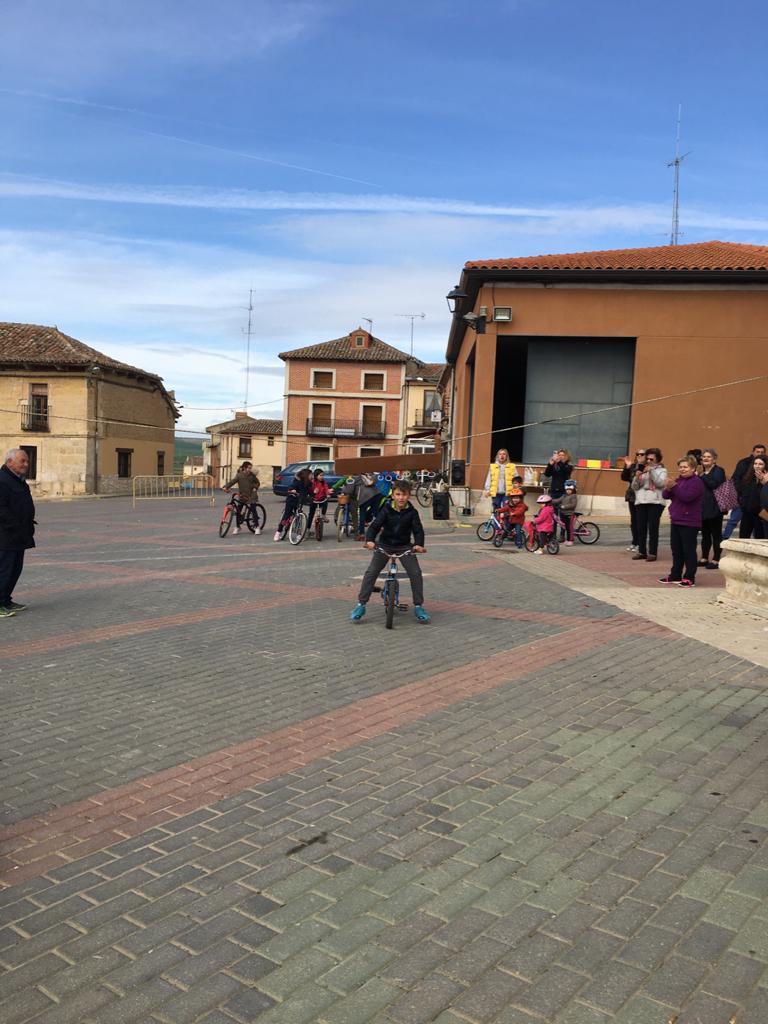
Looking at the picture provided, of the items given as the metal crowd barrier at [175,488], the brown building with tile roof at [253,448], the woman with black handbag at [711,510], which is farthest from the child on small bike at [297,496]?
the brown building with tile roof at [253,448]

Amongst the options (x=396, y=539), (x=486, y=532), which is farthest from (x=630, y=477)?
(x=396, y=539)

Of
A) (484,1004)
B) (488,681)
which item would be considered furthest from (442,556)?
(484,1004)

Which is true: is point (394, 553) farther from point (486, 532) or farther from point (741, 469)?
point (486, 532)

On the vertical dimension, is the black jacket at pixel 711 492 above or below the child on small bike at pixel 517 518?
above

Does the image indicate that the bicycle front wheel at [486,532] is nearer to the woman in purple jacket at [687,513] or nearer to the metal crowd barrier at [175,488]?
the woman in purple jacket at [687,513]

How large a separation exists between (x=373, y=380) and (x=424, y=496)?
33825 mm

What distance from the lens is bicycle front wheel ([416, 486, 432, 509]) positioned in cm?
2792

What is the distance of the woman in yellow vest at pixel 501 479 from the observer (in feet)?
49.5

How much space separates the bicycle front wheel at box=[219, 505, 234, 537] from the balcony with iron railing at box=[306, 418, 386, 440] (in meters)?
44.0

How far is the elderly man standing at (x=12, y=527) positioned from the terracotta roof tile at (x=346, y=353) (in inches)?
2093

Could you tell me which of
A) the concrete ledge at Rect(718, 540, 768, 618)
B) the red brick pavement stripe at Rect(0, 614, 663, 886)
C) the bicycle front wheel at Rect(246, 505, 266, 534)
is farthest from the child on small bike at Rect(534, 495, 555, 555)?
the red brick pavement stripe at Rect(0, 614, 663, 886)

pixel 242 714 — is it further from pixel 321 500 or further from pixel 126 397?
pixel 126 397

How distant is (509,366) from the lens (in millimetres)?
25172

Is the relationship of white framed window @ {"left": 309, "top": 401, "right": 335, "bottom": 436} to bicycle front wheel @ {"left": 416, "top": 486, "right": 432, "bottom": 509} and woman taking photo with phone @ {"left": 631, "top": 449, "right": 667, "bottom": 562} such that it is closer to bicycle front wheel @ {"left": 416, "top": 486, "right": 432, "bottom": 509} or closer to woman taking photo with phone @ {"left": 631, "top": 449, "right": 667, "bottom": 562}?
bicycle front wheel @ {"left": 416, "top": 486, "right": 432, "bottom": 509}
